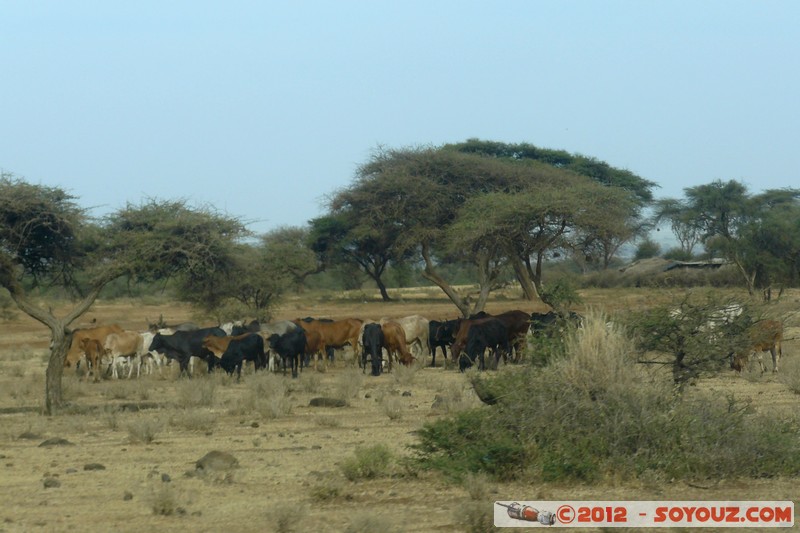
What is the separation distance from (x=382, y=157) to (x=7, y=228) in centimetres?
2755

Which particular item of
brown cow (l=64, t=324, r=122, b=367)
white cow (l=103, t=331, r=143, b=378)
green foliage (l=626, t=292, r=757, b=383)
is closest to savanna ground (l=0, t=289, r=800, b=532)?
green foliage (l=626, t=292, r=757, b=383)

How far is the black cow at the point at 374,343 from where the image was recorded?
25188mm

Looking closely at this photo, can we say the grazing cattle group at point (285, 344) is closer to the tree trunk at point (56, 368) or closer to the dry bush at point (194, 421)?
the tree trunk at point (56, 368)

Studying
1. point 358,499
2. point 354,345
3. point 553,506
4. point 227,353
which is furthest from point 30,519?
point 354,345

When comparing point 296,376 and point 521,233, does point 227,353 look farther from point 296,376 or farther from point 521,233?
point 521,233

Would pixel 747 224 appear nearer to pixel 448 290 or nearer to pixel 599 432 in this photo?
pixel 448 290

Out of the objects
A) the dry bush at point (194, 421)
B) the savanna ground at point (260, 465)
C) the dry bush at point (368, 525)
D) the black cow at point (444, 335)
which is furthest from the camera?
the black cow at point (444, 335)

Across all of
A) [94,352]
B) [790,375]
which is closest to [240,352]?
[94,352]

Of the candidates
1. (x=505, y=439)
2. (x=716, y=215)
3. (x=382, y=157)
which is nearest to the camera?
(x=505, y=439)

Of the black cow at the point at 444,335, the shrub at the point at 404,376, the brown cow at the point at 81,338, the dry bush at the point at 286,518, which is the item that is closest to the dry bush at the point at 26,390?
the brown cow at the point at 81,338

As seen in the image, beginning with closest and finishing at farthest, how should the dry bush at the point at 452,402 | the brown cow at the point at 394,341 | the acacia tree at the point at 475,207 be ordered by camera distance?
the dry bush at the point at 452,402
the brown cow at the point at 394,341
the acacia tree at the point at 475,207

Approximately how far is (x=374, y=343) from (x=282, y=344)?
2087 millimetres

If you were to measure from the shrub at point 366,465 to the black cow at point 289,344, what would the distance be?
14767 mm

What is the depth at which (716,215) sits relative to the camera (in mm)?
58781
